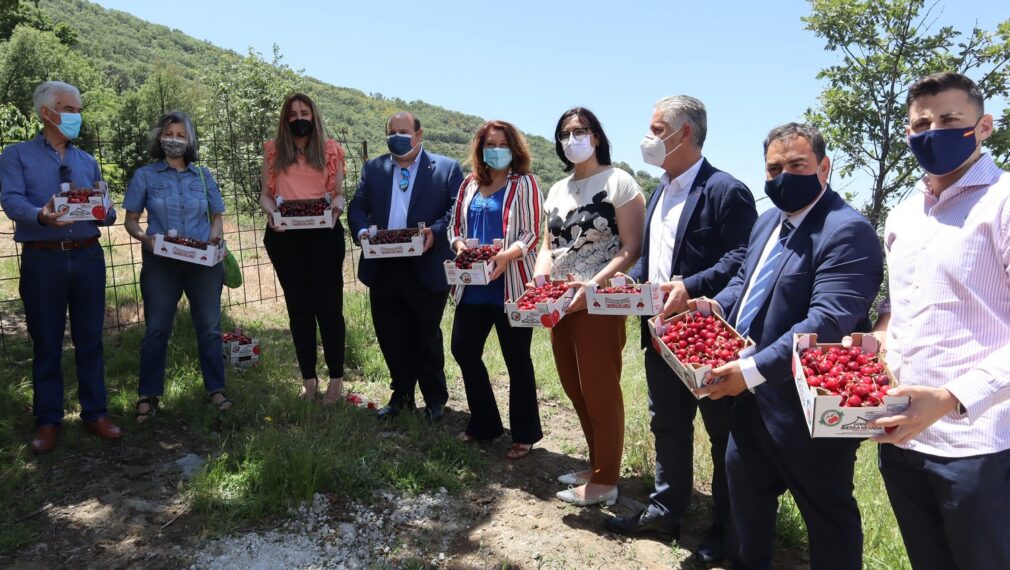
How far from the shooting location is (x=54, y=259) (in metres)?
4.25

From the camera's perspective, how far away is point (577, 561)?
3.38 metres

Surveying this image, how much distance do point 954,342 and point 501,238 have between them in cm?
261

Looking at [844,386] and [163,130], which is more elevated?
[163,130]

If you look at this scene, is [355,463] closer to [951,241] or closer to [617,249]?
[617,249]

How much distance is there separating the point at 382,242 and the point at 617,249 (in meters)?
1.58

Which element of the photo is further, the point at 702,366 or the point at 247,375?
the point at 247,375

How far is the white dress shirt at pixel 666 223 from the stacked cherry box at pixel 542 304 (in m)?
0.44

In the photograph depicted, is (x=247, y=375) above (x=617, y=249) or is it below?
below

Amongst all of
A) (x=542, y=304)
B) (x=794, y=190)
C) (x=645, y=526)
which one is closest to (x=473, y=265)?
(x=542, y=304)

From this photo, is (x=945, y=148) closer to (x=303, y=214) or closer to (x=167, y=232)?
(x=303, y=214)

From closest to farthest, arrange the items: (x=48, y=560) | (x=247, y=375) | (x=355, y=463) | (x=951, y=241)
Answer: (x=951, y=241), (x=48, y=560), (x=355, y=463), (x=247, y=375)

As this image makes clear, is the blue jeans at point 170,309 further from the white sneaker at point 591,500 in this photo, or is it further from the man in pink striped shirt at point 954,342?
the man in pink striped shirt at point 954,342

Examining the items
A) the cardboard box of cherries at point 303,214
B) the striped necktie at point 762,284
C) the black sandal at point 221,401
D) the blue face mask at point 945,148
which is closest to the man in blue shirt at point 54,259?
the black sandal at point 221,401

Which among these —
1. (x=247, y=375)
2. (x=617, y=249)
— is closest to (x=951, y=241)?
(x=617, y=249)
